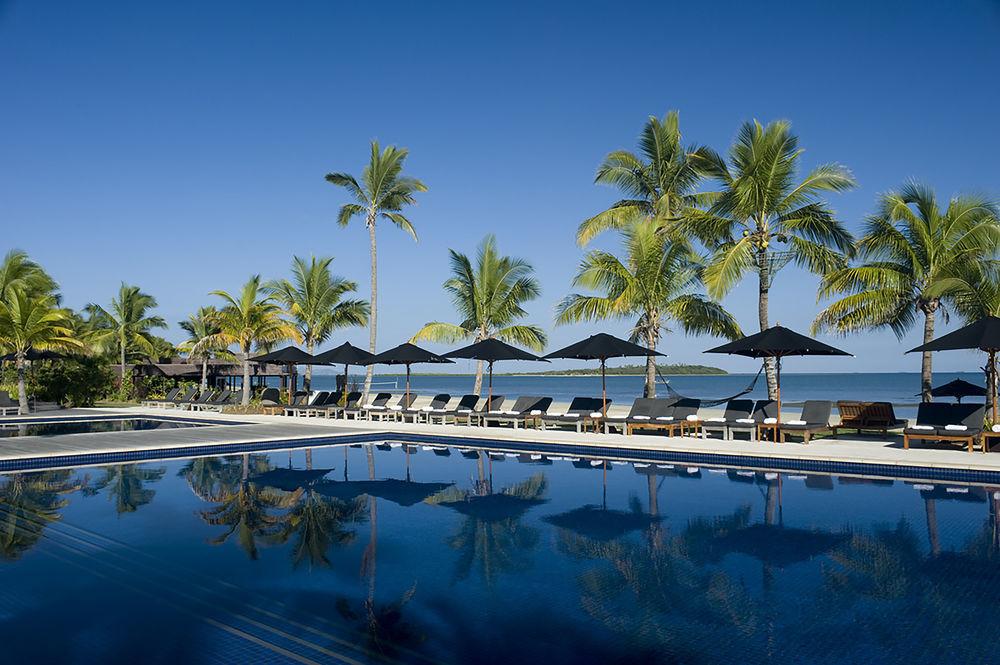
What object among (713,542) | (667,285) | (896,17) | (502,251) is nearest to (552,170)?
(502,251)

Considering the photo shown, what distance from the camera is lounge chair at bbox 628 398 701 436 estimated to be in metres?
13.0

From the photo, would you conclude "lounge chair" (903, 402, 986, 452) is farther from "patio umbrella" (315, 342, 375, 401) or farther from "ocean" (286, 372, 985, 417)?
"ocean" (286, 372, 985, 417)

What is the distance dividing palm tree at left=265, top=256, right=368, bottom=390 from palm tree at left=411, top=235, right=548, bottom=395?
483 cm

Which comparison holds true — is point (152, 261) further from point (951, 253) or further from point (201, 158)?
point (951, 253)

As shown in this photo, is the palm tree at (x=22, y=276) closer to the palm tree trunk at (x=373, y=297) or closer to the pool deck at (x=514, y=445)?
the palm tree trunk at (x=373, y=297)

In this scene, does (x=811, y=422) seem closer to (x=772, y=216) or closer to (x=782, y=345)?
(x=782, y=345)

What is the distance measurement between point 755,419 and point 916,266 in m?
4.87

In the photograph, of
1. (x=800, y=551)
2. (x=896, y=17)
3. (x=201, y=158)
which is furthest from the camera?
(x=201, y=158)

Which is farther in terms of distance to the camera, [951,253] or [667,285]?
[667,285]

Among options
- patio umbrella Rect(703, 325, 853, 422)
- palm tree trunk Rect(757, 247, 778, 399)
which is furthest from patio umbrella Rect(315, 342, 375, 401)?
palm tree trunk Rect(757, 247, 778, 399)

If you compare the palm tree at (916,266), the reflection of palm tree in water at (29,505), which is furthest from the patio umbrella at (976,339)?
the reflection of palm tree in water at (29,505)

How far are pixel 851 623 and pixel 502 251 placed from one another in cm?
1706

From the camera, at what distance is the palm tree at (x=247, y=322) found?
22344mm

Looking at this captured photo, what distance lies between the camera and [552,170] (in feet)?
90.2
